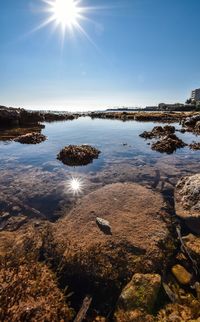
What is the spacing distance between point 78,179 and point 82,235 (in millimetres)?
4778

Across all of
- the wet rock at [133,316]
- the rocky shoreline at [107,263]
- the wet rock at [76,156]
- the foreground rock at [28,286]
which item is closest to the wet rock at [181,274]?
the rocky shoreline at [107,263]

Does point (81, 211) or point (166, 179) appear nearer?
point (81, 211)

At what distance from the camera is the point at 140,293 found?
381cm

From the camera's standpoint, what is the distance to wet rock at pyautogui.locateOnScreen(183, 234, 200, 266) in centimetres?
479

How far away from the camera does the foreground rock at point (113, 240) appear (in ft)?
14.6

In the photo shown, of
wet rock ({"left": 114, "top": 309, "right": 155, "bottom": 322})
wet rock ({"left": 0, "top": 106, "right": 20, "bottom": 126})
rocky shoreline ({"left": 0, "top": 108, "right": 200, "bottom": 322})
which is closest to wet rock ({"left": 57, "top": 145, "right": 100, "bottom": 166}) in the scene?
rocky shoreline ({"left": 0, "top": 108, "right": 200, "bottom": 322})

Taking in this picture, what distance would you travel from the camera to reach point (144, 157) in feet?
47.5

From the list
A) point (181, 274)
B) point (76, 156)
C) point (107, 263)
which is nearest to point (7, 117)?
point (76, 156)

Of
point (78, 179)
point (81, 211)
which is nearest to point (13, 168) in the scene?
point (78, 179)

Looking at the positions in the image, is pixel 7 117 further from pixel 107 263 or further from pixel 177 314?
pixel 177 314

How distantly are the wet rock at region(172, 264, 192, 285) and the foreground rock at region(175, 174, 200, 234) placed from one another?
153 centimetres

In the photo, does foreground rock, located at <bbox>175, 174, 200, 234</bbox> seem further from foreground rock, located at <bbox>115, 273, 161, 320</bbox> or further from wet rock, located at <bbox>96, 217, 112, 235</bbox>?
foreground rock, located at <bbox>115, 273, 161, 320</bbox>

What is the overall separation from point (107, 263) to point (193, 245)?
209 centimetres

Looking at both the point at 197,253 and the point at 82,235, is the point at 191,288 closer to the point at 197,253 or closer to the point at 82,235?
the point at 197,253
